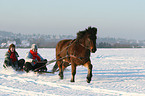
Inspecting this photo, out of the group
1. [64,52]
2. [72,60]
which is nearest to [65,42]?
[64,52]

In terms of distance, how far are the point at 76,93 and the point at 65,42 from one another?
3292 mm

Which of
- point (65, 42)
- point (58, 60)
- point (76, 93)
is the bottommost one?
point (76, 93)

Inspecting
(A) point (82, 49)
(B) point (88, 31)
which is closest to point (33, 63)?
(A) point (82, 49)

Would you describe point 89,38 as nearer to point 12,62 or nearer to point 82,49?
point 82,49

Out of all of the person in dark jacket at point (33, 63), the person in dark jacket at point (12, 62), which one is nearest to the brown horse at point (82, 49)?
the person in dark jacket at point (33, 63)

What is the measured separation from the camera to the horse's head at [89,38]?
7008 millimetres

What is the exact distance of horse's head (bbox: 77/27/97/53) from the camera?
701 centimetres

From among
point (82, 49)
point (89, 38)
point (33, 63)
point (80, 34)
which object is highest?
point (80, 34)

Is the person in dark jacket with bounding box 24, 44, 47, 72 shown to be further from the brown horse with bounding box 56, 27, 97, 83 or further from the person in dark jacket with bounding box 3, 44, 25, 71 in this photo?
the brown horse with bounding box 56, 27, 97, 83

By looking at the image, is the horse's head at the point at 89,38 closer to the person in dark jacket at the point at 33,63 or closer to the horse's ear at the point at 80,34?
the horse's ear at the point at 80,34

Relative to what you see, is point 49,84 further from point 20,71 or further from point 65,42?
point 20,71

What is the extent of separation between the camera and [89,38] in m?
7.15

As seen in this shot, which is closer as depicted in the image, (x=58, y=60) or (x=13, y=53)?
(x=58, y=60)

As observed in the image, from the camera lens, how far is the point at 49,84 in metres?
7.22
